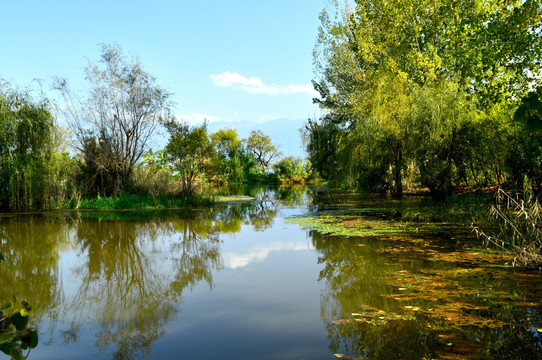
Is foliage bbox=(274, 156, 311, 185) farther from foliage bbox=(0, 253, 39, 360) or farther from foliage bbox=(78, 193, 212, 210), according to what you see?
foliage bbox=(0, 253, 39, 360)

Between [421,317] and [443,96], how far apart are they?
12.6 metres

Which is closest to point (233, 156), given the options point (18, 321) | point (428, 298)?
point (428, 298)

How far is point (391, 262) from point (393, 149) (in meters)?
11.2

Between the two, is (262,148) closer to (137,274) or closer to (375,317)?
(137,274)

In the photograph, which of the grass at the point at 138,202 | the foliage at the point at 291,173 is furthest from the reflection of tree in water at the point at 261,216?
the foliage at the point at 291,173

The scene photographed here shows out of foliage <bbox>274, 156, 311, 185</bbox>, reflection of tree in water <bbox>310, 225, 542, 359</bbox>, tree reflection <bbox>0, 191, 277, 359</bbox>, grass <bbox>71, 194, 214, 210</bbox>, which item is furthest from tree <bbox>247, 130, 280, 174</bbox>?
reflection of tree in water <bbox>310, 225, 542, 359</bbox>

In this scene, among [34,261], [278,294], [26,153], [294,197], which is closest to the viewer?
[278,294]

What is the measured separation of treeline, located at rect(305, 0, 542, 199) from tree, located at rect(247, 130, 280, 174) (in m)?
28.0

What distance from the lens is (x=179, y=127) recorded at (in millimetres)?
19984

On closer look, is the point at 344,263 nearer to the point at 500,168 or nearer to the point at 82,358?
the point at 82,358

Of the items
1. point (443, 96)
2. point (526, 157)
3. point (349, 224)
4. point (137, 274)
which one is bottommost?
point (137, 274)

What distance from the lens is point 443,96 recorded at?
1536 cm

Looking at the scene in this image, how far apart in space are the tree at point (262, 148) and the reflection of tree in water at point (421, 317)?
46889 mm

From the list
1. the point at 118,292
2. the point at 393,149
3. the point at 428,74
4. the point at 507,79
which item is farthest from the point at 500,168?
the point at 118,292
